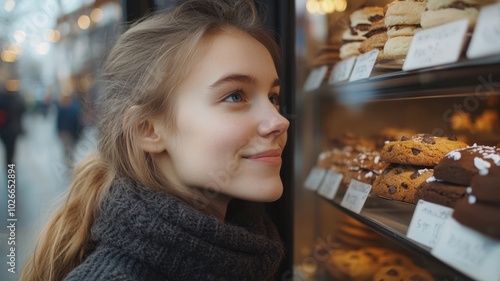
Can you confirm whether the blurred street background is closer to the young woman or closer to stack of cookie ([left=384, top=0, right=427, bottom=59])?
the young woman

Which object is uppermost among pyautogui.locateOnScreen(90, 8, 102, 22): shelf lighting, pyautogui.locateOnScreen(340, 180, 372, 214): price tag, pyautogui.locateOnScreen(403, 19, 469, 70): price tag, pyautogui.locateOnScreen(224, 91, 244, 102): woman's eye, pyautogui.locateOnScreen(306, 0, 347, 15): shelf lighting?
pyautogui.locateOnScreen(306, 0, 347, 15): shelf lighting

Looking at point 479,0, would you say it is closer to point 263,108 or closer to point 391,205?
point 263,108

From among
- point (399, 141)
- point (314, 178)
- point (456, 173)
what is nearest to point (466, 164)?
point (456, 173)

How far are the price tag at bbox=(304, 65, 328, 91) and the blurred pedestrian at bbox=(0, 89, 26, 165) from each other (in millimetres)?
1117

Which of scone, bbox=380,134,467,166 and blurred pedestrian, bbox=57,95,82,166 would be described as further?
blurred pedestrian, bbox=57,95,82,166

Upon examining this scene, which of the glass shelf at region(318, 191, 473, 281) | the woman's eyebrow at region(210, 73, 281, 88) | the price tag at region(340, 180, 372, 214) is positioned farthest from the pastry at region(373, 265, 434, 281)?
the woman's eyebrow at region(210, 73, 281, 88)

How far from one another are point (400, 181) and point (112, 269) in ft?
2.64

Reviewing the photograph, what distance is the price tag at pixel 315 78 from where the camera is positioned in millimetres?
1826

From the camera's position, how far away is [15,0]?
1335 millimetres

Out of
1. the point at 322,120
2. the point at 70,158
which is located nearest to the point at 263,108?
the point at 70,158

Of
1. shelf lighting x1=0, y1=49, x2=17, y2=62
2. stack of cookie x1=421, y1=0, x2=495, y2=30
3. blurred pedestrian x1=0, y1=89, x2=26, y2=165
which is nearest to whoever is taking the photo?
stack of cookie x1=421, y1=0, x2=495, y2=30

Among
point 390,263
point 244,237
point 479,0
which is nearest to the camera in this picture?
point 479,0

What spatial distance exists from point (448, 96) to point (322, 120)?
81 cm

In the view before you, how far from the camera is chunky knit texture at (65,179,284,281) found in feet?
3.20
